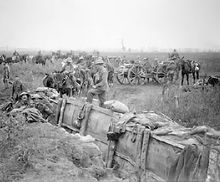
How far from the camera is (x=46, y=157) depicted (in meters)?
4.21

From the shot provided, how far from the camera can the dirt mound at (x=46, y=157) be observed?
3645mm

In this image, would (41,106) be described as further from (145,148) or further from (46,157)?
(145,148)

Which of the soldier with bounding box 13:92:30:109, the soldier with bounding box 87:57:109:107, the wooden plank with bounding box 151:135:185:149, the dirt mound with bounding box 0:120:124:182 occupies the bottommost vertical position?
the dirt mound with bounding box 0:120:124:182

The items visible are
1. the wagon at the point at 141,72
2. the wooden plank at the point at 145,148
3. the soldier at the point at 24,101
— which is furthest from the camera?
the wagon at the point at 141,72

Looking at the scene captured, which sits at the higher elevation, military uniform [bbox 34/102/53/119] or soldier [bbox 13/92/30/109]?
soldier [bbox 13/92/30/109]

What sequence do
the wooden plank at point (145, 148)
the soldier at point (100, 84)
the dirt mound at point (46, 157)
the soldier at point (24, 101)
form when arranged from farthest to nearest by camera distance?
the soldier at point (100, 84), the soldier at point (24, 101), the wooden plank at point (145, 148), the dirt mound at point (46, 157)

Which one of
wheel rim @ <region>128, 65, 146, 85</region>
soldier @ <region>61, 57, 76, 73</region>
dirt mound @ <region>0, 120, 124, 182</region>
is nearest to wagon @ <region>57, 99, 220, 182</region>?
dirt mound @ <region>0, 120, 124, 182</region>

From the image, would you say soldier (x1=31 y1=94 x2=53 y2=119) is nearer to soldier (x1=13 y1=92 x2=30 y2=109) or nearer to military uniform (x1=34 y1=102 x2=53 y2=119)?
military uniform (x1=34 y1=102 x2=53 y2=119)

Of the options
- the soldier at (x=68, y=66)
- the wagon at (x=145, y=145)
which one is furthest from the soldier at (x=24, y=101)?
the soldier at (x=68, y=66)

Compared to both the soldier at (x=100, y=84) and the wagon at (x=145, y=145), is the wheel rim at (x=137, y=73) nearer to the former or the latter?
the soldier at (x=100, y=84)

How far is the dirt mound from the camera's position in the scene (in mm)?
3645

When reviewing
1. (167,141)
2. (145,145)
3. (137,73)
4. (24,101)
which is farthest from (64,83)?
(167,141)

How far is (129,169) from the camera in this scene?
4586 mm

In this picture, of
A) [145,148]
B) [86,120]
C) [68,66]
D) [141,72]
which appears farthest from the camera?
[141,72]
